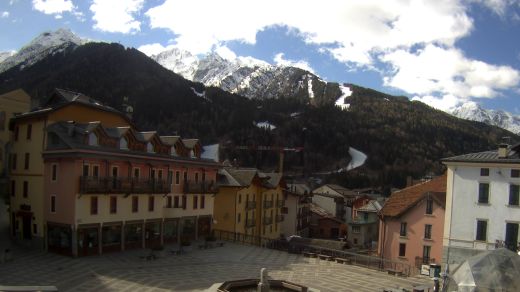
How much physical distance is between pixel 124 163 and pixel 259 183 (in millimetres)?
26339

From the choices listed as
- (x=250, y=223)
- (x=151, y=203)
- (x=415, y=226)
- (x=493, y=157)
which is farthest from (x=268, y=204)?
(x=493, y=157)

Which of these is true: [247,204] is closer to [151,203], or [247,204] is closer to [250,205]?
[250,205]

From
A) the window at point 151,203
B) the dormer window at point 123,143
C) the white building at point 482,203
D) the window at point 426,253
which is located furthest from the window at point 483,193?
the dormer window at point 123,143

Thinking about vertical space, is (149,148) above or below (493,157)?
below

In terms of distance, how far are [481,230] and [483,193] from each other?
3.28 metres

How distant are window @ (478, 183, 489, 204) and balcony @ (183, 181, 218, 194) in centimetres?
2700

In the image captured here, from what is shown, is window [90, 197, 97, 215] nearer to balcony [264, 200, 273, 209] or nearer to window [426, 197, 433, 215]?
balcony [264, 200, 273, 209]

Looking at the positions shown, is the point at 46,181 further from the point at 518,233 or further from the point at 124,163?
the point at 518,233

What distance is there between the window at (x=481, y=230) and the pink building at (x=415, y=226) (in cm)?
836

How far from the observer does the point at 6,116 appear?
47438 millimetres

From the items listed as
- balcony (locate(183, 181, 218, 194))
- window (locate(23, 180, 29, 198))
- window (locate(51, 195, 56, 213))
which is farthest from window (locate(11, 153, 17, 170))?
balcony (locate(183, 181, 218, 194))

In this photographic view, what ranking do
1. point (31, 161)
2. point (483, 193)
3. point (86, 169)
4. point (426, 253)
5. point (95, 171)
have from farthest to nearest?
point (426, 253), point (483, 193), point (31, 161), point (95, 171), point (86, 169)

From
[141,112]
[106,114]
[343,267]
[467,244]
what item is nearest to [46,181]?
[106,114]

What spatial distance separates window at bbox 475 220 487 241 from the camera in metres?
41.1
